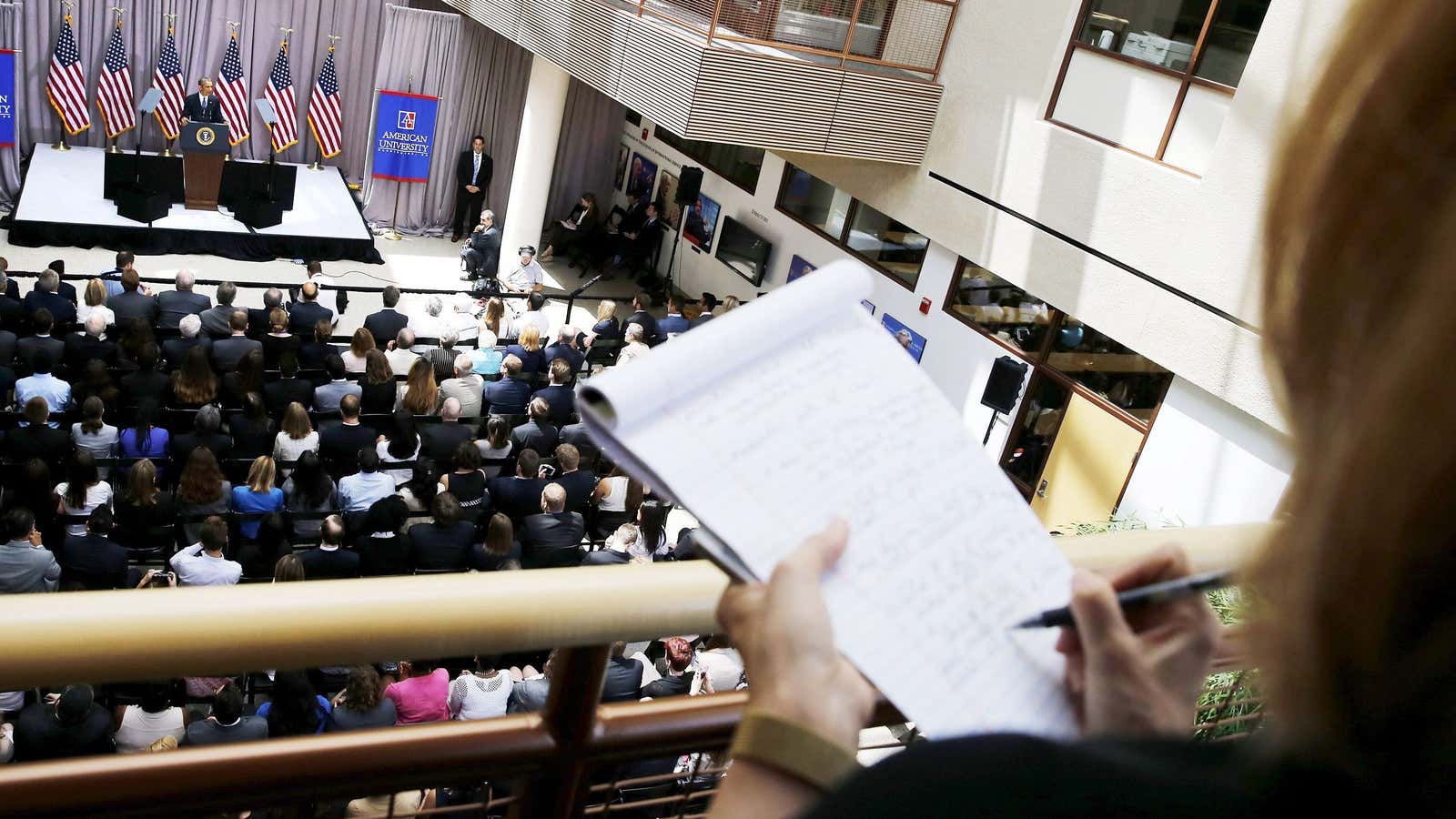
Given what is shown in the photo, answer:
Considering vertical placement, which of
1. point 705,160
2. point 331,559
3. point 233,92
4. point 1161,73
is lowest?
point 331,559

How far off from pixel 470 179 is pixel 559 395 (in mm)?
8789

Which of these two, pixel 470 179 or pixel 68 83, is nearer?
pixel 68 83

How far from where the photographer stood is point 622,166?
18203 mm

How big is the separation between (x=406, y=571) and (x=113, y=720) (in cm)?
188

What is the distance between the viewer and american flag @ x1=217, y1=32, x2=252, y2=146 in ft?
49.6

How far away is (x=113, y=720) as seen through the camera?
475 centimetres

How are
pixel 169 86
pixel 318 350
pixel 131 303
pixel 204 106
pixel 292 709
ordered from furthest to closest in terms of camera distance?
pixel 169 86 → pixel 204 106 → pixel 131 303 → pixel 318 350 → pixel 292 709

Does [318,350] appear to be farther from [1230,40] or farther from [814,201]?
[1230,40]

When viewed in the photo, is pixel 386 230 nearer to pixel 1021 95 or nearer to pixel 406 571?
pixel 1021 95

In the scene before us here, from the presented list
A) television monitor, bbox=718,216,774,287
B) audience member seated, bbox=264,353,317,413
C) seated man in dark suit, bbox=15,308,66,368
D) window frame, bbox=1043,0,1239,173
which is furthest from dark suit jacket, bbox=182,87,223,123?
window frame, bbox=1043,0,1239,173

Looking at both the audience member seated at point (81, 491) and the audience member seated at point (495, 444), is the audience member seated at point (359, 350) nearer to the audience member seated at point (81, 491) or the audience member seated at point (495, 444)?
the audience member seated at point (495, 444)

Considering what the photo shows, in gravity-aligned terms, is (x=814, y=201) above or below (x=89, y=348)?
above

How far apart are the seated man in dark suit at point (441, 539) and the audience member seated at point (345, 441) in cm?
137

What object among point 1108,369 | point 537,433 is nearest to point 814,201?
point 1108,369
